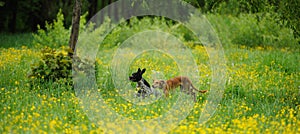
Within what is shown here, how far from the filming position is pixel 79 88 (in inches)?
336

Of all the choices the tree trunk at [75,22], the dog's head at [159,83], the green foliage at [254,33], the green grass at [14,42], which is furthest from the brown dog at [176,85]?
the green grass at [14,42]

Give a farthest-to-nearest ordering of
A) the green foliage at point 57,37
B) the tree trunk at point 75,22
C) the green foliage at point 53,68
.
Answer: the green foliage at point 57,37 → the tree trunk at point 75,22 → the green foliage at point 53,68

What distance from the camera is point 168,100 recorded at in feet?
24.6

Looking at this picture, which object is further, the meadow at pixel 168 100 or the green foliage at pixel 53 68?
the green foliage at pixel 53 68

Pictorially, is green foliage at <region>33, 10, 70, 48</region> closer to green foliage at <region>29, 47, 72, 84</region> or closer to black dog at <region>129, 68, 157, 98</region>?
green foliage at <region>29, 47, 72, 84</region>

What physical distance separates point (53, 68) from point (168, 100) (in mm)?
2649

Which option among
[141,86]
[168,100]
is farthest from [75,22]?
[168,100]

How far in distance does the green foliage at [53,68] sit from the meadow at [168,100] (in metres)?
0.20

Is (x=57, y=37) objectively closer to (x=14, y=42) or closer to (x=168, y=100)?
(x=14, y=42)

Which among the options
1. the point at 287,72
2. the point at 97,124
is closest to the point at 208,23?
the point at 287,72

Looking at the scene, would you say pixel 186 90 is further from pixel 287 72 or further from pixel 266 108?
pixel 287 72

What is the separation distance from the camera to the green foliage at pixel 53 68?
343 inches

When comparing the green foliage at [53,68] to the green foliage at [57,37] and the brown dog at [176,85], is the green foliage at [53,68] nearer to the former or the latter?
the brown dog at [176,85]

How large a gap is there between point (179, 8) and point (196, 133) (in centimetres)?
1900
